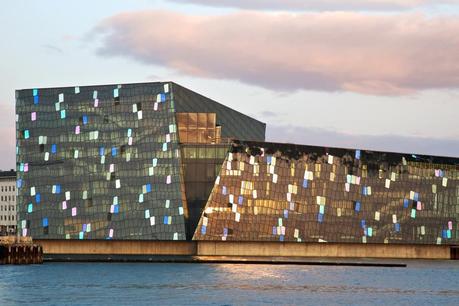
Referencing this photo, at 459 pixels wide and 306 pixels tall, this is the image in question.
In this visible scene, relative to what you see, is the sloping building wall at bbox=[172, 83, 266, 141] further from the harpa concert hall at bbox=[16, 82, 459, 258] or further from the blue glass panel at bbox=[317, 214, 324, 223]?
the blue glass panel at bbox=[317, 214, 324, 223]

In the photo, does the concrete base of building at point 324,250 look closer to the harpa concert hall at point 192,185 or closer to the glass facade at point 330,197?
the harpa concert hall at point 192,185

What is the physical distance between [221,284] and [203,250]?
3600cm

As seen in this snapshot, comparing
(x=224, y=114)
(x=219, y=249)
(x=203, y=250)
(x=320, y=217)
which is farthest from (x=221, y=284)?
(x=224, y=114)

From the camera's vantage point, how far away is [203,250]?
126375mm

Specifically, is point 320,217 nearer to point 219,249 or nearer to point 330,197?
point 330,197

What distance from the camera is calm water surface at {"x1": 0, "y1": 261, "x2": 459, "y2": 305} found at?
255 ft

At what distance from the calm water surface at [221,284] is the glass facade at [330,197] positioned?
689cm

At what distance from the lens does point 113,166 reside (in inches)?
4931

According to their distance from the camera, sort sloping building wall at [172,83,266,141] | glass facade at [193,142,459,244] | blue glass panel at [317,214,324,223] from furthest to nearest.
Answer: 1. blue glass panel at [317,214,324,223]
2. glass facade at [193,142,459,244]
3. sloping building wall at [172,83,266,141]

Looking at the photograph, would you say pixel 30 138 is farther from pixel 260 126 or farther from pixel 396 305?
pixel 396 305

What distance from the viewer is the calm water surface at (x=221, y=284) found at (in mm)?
77812

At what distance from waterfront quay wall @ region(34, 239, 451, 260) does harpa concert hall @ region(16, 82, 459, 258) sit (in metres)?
0.15

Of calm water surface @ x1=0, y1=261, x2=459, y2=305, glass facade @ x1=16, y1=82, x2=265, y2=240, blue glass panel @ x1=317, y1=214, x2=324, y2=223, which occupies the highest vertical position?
glass facade @ x1=16, y1=82, x2=265, y2=240

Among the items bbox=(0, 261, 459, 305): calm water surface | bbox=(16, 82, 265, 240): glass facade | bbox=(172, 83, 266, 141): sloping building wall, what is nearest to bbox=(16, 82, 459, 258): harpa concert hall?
bbox=(16, 82, 265, 240): glass facade
